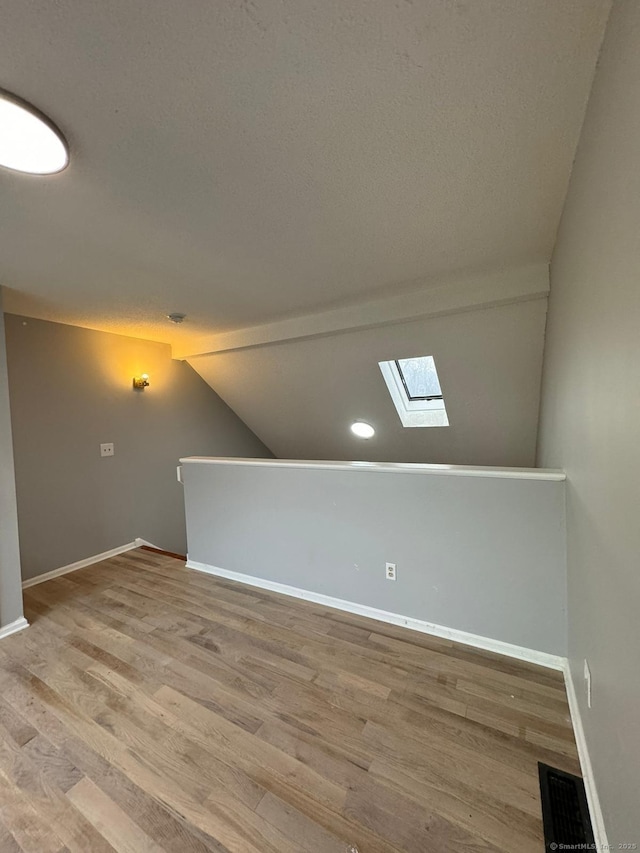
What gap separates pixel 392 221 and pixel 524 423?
236 centimetres

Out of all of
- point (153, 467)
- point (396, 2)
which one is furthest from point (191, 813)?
point (153, 467)

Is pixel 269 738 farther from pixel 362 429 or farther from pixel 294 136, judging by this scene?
pixel 362 429

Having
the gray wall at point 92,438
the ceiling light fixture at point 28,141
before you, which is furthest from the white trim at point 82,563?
the ceiling light fixture at point 28,141

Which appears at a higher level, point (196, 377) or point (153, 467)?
point (196, 377)

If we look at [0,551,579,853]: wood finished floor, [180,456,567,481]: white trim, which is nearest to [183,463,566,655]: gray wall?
[180,456,567,481]: white trim

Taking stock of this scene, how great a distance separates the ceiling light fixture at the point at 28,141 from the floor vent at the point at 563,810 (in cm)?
269

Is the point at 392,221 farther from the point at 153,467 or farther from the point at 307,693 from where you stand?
the point at 153,467

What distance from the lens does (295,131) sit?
1096 millimetres

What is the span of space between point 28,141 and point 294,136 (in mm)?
840

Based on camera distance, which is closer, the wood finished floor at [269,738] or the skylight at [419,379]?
the wood finished floor at [269,738]

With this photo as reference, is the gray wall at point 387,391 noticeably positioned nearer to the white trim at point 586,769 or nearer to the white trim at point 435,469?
the white trim at point 435,469

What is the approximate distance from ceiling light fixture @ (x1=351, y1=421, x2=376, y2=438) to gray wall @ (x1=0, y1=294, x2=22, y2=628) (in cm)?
299

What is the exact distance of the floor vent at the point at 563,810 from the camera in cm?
106

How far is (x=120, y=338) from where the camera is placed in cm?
348
